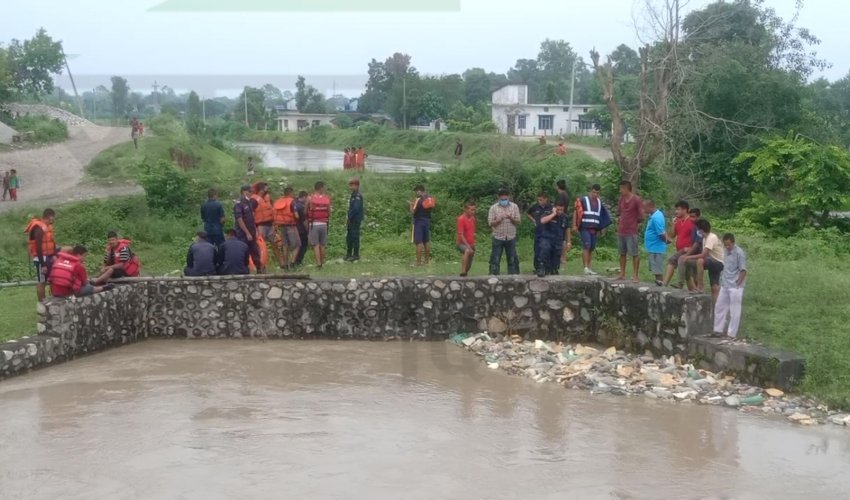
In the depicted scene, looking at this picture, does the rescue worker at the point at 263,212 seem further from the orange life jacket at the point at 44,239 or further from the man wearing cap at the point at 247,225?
the orange life jacket at the point at 44,239

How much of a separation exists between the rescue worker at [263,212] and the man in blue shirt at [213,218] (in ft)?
1.96

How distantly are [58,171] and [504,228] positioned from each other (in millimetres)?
19889

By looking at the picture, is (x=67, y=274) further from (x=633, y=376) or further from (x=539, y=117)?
(x=539, y=117)

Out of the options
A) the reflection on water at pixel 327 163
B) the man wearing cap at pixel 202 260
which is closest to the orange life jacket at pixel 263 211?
the man wearing cap at pixel 202 260

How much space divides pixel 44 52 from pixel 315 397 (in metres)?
49.8

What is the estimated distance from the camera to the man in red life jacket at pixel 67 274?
35.1 ft

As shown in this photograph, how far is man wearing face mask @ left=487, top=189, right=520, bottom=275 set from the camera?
41.1 feet

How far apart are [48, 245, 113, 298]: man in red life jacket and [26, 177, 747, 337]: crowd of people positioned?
13 millimetres

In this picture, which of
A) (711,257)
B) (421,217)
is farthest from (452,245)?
(711,257)

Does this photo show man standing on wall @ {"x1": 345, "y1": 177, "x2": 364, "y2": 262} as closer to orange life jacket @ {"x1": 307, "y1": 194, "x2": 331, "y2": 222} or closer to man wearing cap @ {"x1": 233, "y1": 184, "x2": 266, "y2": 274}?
orange life jacket @ {"x1": 307, "y1": 194, "x2": 331, "y2": 222}

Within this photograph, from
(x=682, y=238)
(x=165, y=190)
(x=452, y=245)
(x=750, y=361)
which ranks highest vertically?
(x=165, y=190)

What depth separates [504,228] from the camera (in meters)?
12.6

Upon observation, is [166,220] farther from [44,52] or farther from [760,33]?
[44,52]

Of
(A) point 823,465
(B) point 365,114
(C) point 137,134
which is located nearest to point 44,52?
(C) point 137,134
